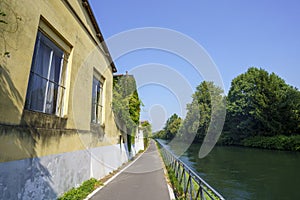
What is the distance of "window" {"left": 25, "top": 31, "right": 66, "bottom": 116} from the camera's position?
4031 millimetres

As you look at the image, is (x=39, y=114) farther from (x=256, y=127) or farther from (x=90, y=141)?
(x=256, y=127)

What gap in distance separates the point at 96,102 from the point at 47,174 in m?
4.13

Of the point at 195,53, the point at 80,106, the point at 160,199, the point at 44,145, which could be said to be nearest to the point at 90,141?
the point at 80,106

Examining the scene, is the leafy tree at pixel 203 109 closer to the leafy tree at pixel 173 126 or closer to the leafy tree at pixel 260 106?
the leafy tree at pixel 260 106

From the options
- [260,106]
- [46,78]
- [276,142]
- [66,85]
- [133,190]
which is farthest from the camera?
[260,106]

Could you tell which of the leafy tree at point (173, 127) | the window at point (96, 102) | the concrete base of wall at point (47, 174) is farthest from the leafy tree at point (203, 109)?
the concrete base of wall at point (47, 174)

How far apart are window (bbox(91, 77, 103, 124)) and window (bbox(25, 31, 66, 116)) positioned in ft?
8.02

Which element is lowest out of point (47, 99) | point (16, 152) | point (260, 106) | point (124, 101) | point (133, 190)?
point (133, 190)

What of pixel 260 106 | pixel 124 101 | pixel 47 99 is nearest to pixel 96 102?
pixel 47 99

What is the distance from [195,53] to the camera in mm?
10773

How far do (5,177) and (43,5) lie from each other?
12.1 feet

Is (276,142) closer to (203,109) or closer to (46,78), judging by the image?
(203,109)

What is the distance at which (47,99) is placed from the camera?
4562 millimetres

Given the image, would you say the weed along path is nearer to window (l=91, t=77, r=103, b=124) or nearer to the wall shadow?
the wall shadow
